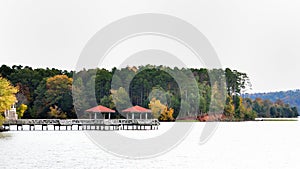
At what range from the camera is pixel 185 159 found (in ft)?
107

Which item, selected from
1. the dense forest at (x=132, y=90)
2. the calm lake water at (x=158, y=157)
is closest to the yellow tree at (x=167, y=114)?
the dense forest at (x=132, y=90)

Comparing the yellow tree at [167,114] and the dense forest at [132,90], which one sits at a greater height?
the dense forest at [132,90]

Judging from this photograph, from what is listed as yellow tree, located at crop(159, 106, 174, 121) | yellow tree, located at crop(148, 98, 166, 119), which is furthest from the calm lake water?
yellow tree, located at crop(159, 106, 174, 121)

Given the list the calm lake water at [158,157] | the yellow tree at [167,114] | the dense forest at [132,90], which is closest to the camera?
the calm lake water at [158,157]

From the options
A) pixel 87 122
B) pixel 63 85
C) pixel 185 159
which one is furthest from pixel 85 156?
pixel 63 85

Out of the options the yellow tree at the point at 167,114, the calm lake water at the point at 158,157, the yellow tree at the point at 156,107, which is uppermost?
the yellow tree at the point at 156,107

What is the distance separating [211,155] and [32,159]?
33.8 ft

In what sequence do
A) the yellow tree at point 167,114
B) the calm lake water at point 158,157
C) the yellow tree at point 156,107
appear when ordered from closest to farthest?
1. the calm lake water at point 158,157
2. the yellow tree at point 156,107
3. the yellow tree at point 167,114

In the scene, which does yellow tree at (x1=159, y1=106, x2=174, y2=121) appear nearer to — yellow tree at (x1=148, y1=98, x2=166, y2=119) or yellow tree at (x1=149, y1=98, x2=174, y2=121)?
yellow tree at (x1=149, y1=98, x2=174, y2=121)

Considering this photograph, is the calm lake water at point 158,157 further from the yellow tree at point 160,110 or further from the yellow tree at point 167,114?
the yellow tree at point 167,114

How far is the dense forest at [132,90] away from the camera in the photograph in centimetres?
7906

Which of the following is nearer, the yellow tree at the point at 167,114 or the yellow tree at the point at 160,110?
the yellow tree at the point at 160,110

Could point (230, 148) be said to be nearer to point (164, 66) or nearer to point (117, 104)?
point (117, 104)

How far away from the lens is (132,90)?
8750cm
